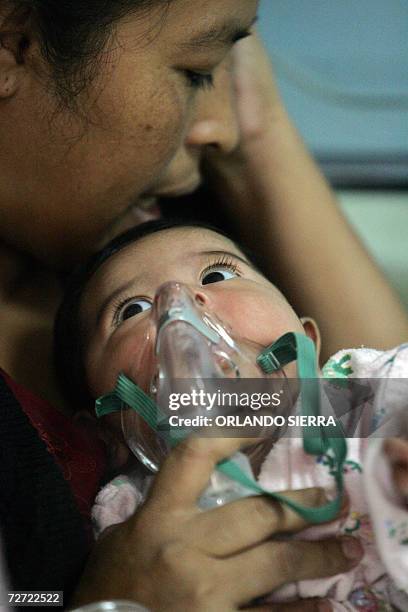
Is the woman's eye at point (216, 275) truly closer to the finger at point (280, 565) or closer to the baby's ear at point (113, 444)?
the baby's ear at point (113, 444)

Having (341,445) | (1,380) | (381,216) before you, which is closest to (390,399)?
(341,445)

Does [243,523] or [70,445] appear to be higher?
[70,445]

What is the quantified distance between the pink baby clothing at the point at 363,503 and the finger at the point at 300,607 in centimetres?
1

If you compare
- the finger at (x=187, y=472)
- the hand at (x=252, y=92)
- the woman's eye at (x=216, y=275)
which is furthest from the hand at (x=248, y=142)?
the finger at (x=187, y=472)

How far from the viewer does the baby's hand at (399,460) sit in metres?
0.76

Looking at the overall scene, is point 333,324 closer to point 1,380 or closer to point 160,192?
point 160,192

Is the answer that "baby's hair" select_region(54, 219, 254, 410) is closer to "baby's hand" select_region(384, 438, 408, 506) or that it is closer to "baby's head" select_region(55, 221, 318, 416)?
"baby's head" select_region(55, 221, 318, 416)

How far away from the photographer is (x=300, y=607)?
33.3 inches

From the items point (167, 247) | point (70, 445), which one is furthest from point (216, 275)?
point (70, 445)

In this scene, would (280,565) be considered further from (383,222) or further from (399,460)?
(383,222)

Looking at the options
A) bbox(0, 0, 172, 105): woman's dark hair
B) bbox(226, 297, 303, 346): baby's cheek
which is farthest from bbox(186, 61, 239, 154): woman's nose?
bbox(226, 297, 303, 346): baby's cheek

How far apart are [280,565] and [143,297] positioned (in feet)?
1.27

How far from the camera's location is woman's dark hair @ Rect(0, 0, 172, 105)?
100cm

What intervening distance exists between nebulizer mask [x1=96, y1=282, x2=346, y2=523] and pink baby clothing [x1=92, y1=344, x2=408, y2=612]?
0.07 feet
